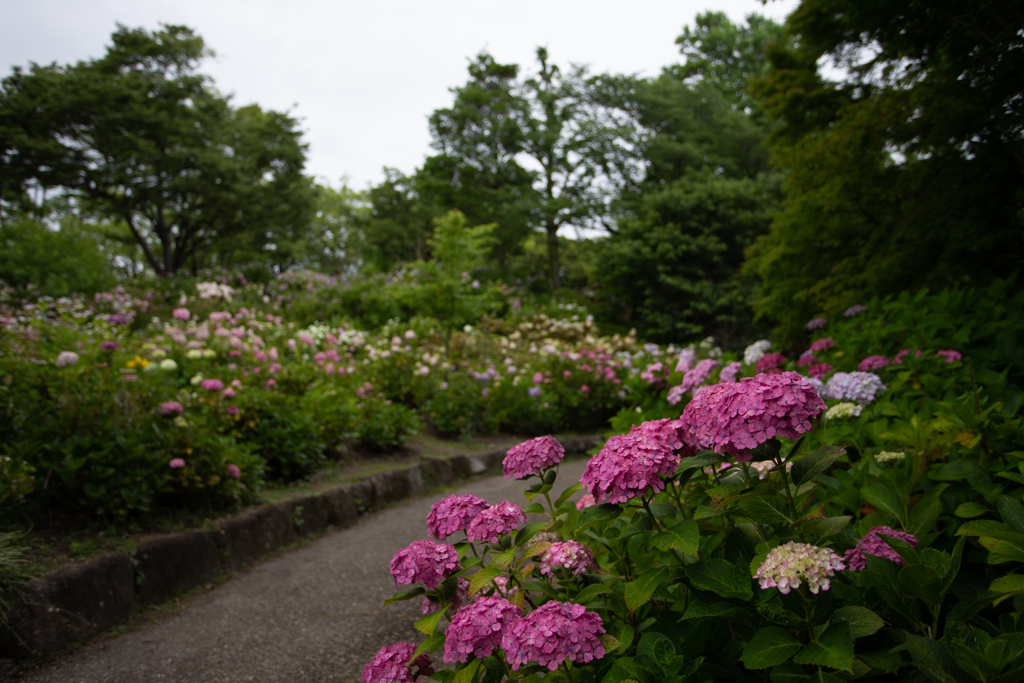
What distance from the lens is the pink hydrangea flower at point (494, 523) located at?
1.27m

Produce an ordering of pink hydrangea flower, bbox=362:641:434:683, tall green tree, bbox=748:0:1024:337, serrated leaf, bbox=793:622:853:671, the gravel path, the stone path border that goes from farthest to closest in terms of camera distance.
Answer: tall green tree, bbox=748:0:1024:337 < the stone path border < the gravel path < pink hydrangea flower, bbox=362:641:434:683 < serrated leaf, bbox=793:622:853:671

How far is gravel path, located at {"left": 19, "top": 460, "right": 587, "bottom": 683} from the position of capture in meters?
2.01

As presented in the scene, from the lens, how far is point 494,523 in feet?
4.20

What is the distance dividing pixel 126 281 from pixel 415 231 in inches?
438

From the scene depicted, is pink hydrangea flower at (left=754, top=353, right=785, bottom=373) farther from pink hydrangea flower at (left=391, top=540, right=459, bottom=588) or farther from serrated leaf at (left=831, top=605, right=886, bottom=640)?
pink hydrangea flower at (left=391, top=540, right=459, bottom=588)

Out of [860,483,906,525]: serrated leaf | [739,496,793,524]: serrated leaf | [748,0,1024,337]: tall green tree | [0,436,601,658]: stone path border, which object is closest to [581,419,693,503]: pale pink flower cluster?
[739,496,793,524]: serrated leaf

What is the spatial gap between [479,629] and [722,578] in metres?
0.50

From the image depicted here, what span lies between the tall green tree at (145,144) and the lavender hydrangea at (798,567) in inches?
729

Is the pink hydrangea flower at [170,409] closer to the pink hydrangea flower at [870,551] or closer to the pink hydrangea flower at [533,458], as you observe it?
the pink hydrangea flower at [533,458]

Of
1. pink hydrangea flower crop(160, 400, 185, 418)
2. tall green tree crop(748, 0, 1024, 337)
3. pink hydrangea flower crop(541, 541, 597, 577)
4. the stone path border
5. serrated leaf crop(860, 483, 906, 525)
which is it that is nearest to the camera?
pink hydrangea flower crop(541, 541, 597, 577)

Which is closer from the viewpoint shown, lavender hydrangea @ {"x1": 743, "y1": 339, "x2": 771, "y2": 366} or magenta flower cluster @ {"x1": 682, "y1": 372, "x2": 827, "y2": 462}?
magenta flower cluster @ {"x1": 682, "y1": 372, "x2": 827, "y2": 462}

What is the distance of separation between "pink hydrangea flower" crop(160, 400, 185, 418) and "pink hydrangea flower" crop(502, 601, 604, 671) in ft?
8.64

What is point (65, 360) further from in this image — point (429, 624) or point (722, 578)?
point (722, 578)

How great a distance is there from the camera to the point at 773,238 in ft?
18.8
